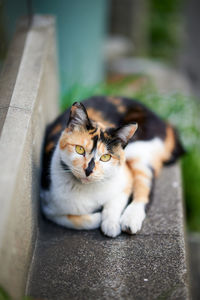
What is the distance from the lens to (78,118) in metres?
2.31

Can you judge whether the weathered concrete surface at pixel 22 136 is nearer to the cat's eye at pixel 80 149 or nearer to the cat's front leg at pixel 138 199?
the cat's eye at pixel 80 149

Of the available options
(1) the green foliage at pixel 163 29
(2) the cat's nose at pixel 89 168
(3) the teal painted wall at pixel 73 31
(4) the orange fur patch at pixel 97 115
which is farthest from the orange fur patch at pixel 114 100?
(1) the green foliage at pixel 163 29

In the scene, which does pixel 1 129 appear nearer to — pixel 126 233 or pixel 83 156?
pixel 83 156

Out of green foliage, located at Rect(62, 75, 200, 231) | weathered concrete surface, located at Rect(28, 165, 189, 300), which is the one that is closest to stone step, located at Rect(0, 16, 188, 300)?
weathered concrete surface, located at Rect(28, 165, 189, 300)

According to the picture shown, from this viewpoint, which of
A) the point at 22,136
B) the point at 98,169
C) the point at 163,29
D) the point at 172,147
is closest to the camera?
the point at 22,136

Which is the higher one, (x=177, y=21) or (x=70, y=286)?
(x=177, y=21)

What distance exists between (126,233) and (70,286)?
560 millimetres

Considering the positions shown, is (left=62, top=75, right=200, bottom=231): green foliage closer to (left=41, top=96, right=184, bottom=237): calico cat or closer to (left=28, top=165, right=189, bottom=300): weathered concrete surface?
(left=41, top=96, right=184, bottom=237): calico cat

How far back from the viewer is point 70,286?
208cm

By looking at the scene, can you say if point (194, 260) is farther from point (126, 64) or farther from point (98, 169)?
point (126, 64)

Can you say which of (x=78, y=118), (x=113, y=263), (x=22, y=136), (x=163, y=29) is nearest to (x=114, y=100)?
(x=78, y=118)

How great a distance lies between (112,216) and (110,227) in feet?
0.25

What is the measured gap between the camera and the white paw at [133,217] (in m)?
2.44

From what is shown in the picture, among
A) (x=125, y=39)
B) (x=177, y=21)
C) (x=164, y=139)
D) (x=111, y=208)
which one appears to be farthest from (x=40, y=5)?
(x=177, y=21)
